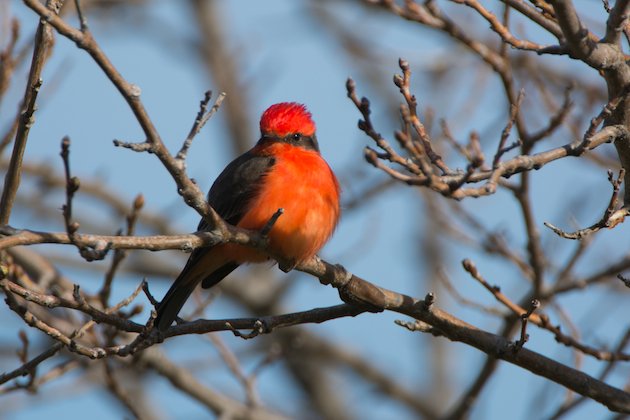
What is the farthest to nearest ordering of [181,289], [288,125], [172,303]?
[288,125] < [181,289] < [172,303]

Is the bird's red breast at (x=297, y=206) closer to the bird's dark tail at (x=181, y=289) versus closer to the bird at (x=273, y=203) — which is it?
the bird at (x=273, y=203)

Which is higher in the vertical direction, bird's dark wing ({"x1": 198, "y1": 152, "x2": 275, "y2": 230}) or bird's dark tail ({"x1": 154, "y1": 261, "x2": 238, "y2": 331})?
bird's dark wing ({"x1": 198, "y1": 152, "x2": 275, "y2": 230})

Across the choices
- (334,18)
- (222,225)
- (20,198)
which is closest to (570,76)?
(334,18)

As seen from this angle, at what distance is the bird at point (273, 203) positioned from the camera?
4602mm

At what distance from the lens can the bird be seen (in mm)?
4602

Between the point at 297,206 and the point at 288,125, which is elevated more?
the point at 288,125

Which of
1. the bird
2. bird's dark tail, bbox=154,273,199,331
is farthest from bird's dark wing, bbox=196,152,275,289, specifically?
bird's dark tail, bbox=154,273,199,331

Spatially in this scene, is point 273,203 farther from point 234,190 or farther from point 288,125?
point 288,125

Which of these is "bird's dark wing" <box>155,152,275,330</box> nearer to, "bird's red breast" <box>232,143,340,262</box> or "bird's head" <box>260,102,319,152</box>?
"bird's red breast" <box>232,143,340,262</box>

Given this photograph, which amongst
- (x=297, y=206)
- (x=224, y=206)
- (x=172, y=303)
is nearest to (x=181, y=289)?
(x=172, y=303)

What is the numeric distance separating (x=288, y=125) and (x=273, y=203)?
900 mm

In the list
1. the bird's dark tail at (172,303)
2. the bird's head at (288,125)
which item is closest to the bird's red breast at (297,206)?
the bird's head at (288,125)

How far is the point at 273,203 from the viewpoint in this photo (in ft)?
15.7

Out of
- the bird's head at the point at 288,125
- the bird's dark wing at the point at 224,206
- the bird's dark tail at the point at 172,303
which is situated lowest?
the bird's dark tail at the point at 172,303
